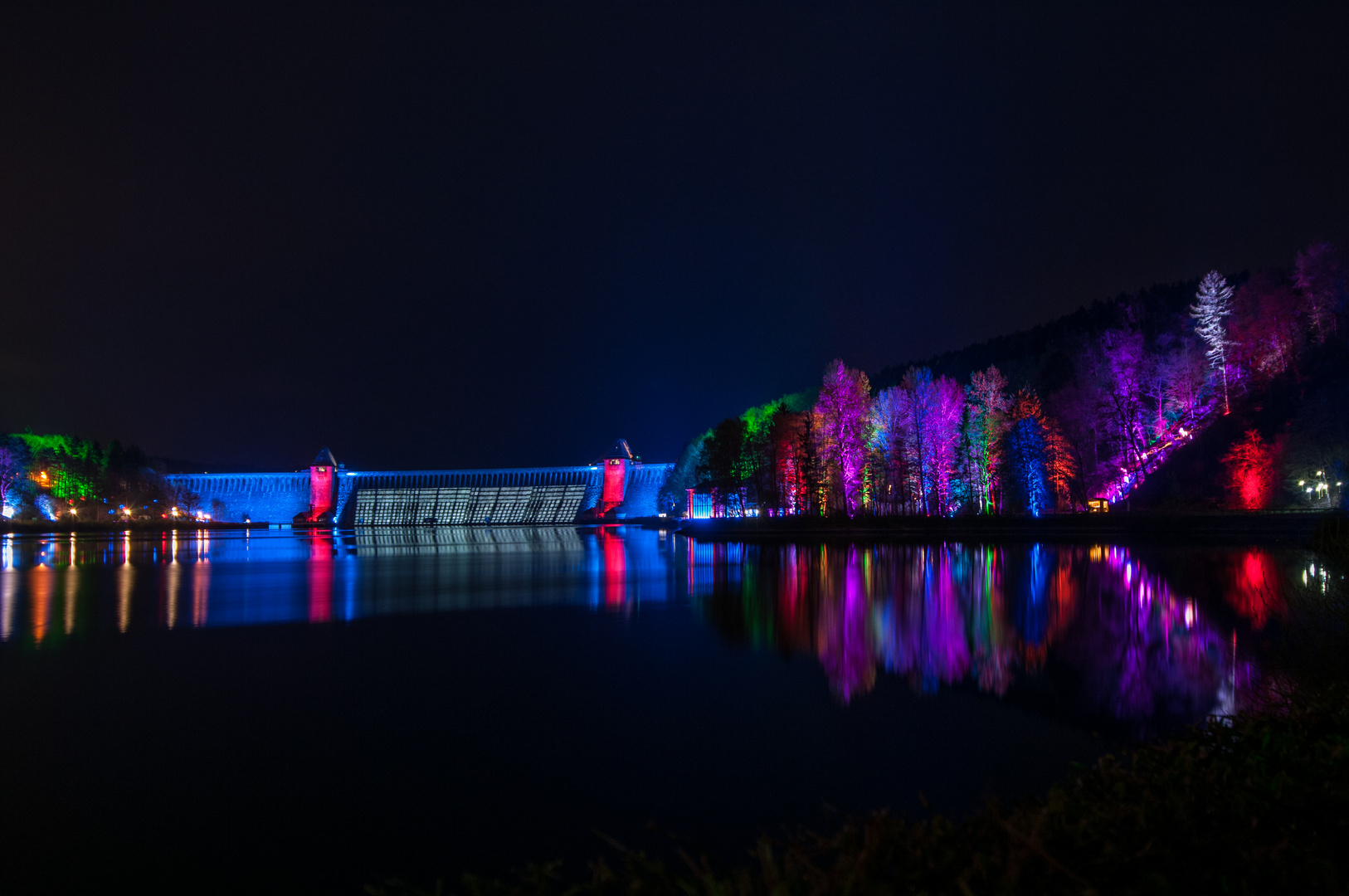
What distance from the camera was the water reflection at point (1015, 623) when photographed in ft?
30.1

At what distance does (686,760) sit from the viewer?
22.2 ft

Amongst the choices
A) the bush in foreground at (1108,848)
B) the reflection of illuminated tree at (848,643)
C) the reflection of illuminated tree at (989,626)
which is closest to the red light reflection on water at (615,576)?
the reflection of illuminated tree at (989,626)

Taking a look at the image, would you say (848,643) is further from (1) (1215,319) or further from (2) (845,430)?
(1) (1215,319)

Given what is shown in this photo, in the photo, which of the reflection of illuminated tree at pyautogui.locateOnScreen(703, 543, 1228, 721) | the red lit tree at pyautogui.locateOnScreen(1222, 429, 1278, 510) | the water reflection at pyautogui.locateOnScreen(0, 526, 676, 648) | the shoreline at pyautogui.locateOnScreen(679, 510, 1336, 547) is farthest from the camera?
the red lit tree at pyautogui.locateOnScreen(1222, 429, 1278, 510)

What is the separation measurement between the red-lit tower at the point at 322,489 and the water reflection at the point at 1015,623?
122m

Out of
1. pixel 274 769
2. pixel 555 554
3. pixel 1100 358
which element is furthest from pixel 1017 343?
pixel 274 769

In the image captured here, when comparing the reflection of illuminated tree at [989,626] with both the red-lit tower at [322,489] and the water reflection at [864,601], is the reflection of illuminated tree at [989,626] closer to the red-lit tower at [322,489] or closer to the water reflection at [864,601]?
the water reflection at [864,601]

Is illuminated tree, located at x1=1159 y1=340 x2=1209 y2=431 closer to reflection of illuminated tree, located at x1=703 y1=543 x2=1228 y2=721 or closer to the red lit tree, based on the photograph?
the red lit tree

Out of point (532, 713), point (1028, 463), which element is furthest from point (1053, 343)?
point (532, 713)

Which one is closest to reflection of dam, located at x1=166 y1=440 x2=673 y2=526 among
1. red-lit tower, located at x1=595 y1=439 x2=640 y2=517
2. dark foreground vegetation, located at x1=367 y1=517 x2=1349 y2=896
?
red-lit tower, located at x1=595 y1=439 x2=640 y2=517

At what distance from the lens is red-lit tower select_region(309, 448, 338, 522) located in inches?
5162

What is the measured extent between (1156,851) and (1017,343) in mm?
135744

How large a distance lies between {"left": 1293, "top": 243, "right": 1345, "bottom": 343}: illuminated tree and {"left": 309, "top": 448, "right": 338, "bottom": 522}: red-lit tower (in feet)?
425

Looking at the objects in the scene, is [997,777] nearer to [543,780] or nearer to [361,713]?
[543,780]
